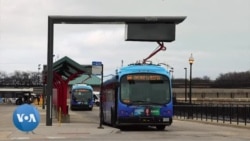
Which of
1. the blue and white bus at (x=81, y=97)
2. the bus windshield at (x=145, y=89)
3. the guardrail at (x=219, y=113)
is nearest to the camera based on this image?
the bus windshield at (x=145, y=89)

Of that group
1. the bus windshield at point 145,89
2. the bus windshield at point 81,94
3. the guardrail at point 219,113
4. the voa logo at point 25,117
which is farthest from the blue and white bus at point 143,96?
the bus windshield at point 81,94

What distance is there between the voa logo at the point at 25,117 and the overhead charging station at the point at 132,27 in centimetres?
743

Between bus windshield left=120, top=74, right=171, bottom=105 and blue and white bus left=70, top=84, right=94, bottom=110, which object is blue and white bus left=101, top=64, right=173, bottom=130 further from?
blue and white bus left=70, top=84, right=94, bottom=110

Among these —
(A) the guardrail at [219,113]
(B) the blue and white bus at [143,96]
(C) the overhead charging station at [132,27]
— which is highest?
(C) the overhead charging station at [132,27]

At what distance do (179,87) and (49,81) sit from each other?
93.4 metres

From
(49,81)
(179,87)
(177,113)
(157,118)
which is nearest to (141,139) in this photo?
(157,118)

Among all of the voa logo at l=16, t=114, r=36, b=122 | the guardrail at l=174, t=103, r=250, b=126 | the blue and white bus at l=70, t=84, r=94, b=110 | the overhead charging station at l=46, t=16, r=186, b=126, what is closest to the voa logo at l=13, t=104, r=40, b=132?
the voa logo at l=16, t=114, r=36, b=122

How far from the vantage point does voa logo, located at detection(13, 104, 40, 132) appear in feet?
62.8

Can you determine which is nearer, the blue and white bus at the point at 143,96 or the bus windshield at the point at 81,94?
the blue and white bus at the point at 143,96

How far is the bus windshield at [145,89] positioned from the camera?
2530 centimetres

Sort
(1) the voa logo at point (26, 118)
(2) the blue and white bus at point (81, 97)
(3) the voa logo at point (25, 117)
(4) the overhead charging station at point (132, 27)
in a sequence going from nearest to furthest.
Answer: (3) the voa logo at point (25, 117) < (1) the voa logo at point (26, 118) < (4) the overhead charging station at point (132, 27) < (2) the blue and white bus at point (81, 97)

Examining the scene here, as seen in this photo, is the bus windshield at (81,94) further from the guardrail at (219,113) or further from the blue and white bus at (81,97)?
the guardrail at (219,113)

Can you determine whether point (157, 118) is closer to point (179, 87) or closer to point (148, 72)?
point (148, 72)

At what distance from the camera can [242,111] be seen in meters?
31.2
